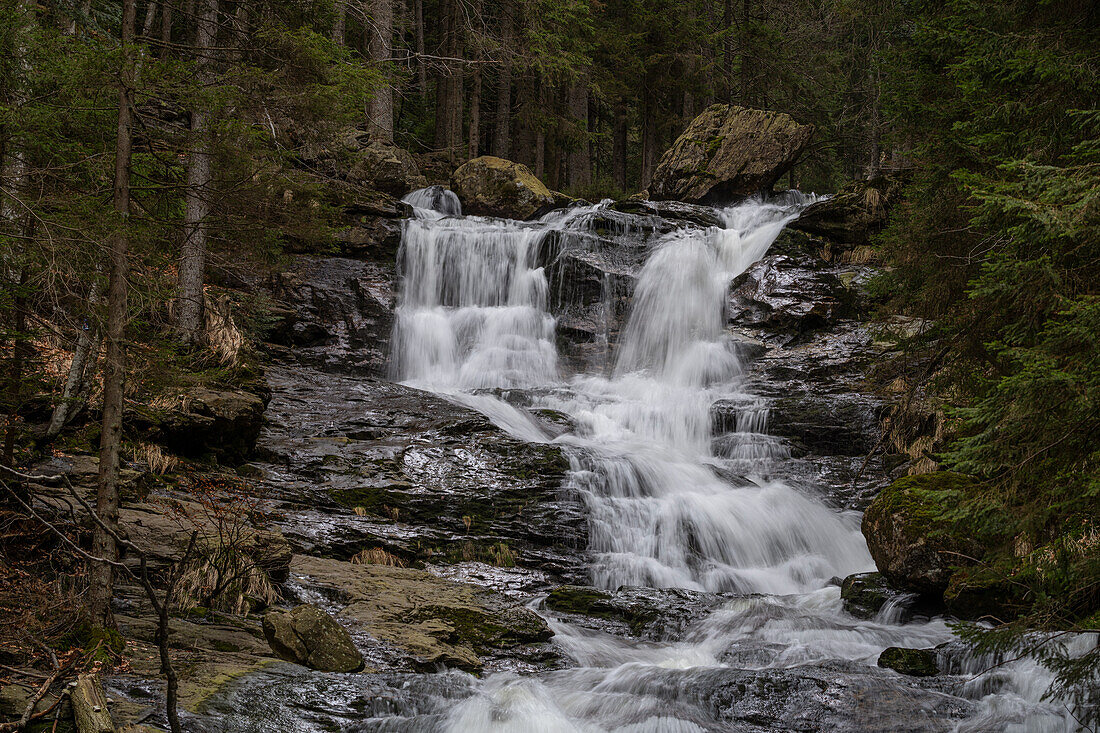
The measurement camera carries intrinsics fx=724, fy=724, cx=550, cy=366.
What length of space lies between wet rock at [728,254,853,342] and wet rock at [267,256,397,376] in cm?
831

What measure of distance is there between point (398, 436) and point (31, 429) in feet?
16.9

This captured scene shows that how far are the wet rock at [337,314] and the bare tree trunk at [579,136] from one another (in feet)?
38.8

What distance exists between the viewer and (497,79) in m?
28.3

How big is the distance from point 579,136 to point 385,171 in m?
8.54

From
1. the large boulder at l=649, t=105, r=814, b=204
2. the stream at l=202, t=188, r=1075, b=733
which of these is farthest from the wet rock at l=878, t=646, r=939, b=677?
the large boulder at l=649, t=105, r=814, b=204

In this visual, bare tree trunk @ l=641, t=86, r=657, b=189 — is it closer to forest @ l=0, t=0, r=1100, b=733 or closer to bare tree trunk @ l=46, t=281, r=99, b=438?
forest @ l=0, t=0, r=1100, b=733

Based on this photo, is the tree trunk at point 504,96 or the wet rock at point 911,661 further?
the tree trunk at point 504,96

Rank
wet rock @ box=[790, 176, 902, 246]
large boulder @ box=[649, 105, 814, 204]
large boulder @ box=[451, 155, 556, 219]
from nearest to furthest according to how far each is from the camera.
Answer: wet rock @ box=[790, 176, 902, 246], large boulder @ box=[451, 155, 556, 219], large boulder @ box=[649, 105, 814, 204]

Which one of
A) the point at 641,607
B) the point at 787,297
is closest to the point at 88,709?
the point at 641,607

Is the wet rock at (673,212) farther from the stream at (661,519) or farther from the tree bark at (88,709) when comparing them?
the tree bark at (88,709)

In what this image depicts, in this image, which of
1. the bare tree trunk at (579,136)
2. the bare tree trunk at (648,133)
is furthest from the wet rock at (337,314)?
the bare tree trunk at (648,133)

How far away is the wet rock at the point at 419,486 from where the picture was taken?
9.42 metres

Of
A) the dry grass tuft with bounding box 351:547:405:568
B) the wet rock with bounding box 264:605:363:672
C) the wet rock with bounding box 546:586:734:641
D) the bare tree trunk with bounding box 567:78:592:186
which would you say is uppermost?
the bare tree trunk with bounding box 567:78:592:186

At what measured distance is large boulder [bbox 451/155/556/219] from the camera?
21.8 metres
